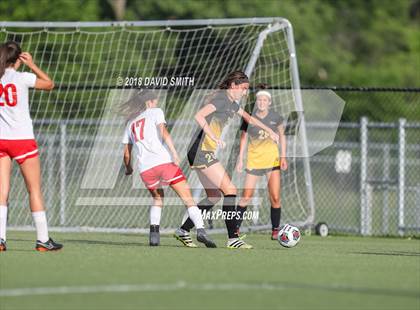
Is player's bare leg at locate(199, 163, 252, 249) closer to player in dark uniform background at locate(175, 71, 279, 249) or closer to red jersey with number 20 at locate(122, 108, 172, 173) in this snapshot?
player in dark uniform background at locate(175, 71, 279, 249)

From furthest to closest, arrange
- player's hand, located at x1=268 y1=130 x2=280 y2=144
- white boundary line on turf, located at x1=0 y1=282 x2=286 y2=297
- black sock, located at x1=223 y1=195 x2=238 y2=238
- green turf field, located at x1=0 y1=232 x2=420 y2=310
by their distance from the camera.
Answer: player's hand, located at x1=268 y1=130 x2=280 y2=144
black sock, located at x1=223 y1=195 x2=238 y2=238
white boundary line on turf, located at x1=0 y1=282 x2=286 y2=297
green turf field, located at x1=0 y1=232 x2=420 y2=310

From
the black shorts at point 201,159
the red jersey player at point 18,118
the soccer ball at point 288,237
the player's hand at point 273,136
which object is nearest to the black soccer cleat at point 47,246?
the red jersey player at point 18,118

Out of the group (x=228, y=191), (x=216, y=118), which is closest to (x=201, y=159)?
(x=228, y=191)

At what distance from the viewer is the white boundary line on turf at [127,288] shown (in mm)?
7781

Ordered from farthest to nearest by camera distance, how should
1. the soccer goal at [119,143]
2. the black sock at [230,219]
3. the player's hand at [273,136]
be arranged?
the soccer goal at [119,143], the player's hand at [273,136], the black sock at [230,219]

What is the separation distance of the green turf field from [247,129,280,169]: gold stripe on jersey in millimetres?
2072

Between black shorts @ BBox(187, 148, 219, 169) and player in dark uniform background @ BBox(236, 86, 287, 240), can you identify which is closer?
black shorts @ BBox(187, 148, 219, 169)

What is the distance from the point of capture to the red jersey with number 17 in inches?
418

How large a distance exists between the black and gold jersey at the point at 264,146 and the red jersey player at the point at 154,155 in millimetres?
2116

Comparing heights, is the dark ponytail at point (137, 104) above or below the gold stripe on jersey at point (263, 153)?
above

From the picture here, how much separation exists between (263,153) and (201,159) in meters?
2.14

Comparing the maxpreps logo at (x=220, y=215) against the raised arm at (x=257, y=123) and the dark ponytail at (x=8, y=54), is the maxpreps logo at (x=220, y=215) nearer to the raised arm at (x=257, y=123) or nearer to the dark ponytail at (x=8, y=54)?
the raised arm at (x=257, y=123)

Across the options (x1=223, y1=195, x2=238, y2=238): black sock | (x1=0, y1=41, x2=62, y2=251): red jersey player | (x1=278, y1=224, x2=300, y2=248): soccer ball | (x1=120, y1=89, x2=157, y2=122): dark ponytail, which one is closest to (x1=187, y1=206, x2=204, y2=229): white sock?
(x1=223, y1=195, x2=238, y2=238): black sock

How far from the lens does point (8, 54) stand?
1060 centimetres
